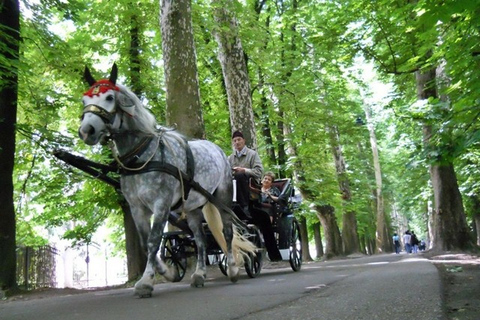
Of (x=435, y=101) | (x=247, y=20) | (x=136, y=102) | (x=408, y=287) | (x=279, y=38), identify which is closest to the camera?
(x=408, y=287)

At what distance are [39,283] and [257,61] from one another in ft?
36.2

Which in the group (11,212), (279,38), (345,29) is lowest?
(11,212)

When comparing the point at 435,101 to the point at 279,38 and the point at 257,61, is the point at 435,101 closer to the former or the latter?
the point at 257,61

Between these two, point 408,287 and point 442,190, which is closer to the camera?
point 408,287

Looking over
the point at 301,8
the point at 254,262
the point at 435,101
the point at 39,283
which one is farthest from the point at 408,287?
the point at 301,8

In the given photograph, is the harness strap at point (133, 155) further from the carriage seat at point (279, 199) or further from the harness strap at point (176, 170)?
the carriage seat at point (279, 199)

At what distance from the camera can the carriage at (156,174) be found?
5.29m

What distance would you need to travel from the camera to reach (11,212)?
933cm

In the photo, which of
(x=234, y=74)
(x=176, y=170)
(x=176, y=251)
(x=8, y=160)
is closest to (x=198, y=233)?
(x=176, y=251)

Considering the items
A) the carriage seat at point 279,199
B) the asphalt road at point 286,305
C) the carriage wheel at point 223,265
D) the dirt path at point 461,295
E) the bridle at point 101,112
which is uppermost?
the bridle at point 101,112

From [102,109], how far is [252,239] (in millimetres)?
4464

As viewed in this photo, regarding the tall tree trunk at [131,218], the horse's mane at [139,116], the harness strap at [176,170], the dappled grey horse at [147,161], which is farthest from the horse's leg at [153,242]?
the tall tree trunk at [131,218]

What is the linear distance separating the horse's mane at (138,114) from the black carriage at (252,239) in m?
1.85

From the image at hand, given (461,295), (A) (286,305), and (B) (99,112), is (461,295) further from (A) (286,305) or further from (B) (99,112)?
(B) (99,112)
